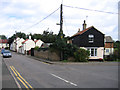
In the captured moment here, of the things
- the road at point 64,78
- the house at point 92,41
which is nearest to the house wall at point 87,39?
the house at point 92,41

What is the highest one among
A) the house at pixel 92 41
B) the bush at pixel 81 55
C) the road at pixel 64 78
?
the house at pixel 92 41

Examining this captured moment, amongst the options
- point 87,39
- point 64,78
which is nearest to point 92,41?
point 87,39

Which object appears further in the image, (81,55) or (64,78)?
(81,55)

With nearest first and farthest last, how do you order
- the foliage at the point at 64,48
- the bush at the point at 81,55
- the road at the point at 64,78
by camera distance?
1. the road at the point at 64,78
2. the bush at the point at 81,55
3. the foliage at the point at 64,48

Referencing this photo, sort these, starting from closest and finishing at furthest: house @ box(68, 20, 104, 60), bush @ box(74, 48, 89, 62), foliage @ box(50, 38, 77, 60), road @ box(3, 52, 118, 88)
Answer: road @ box(3, 52, 118, 88) < bush @ box(74, 48, 89, 62) < foliage @ box(50, 38, 77, 60) < house @ box(68, 20, 104, 60)

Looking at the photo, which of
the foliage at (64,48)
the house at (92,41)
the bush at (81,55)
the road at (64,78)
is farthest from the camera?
the house at (92,41)

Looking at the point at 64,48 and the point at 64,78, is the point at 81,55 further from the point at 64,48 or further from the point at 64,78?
the point at 64,78

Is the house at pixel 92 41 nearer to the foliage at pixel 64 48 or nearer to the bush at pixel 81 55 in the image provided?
the foliage at pixel 64 48

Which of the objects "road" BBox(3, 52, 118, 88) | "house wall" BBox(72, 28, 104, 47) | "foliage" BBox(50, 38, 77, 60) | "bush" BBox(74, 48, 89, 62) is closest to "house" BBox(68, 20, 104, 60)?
"house wall" BBox(72, 28, 104, 47)

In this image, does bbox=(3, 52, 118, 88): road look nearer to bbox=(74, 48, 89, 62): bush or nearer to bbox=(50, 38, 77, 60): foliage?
bbox=(74, 48, 89, 62): bush

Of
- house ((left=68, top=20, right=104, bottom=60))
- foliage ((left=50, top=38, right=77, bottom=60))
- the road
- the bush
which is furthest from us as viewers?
house ((left=68, top=20, right=104, bottom=60))

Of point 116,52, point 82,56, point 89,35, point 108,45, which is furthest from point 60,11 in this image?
point 108,45

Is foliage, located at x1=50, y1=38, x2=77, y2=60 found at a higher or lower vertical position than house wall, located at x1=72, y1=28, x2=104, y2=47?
lower

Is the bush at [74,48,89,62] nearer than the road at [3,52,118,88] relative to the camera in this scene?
No
